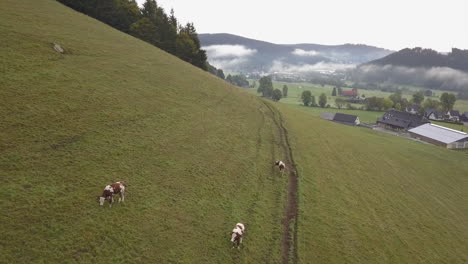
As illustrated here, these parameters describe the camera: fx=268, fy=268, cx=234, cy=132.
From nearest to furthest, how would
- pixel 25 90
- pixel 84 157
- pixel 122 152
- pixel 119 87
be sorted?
pixel 84 157 < pixel 122 152 < pixel 25 90 < pixel 119 87

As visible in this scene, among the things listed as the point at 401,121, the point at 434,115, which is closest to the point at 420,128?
the point at 401,121

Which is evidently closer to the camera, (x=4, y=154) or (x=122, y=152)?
(x=4, y=154)

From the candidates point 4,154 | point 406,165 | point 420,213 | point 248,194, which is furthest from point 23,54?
point 406,165

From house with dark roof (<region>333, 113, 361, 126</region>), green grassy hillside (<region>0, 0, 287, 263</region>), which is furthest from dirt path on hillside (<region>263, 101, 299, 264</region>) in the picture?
house with dark roof (<region>333, 113, 361, 126</region>)

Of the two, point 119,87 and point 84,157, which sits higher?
point 119,87

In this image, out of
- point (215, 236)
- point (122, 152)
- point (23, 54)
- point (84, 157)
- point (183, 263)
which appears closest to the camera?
point (183, 263)

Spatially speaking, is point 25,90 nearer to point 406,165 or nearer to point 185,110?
point 185,110

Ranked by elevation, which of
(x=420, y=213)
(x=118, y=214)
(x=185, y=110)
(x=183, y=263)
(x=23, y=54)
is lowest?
(x=420, y=213)
